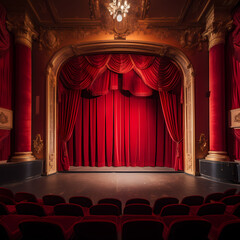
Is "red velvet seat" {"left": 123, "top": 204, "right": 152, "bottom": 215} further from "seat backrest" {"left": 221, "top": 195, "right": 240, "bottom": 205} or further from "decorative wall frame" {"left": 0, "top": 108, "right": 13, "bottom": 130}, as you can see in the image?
"decorative wall frame" {"left": 0, "top": 108, "right": 13, "bottom": 130}

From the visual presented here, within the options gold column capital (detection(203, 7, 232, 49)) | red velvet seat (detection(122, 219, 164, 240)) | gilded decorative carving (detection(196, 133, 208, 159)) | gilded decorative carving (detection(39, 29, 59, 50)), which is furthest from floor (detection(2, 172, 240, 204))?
gilded decorative carving (detection(39, 29, 59, 50))

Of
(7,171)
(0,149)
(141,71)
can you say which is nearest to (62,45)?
(141,71)

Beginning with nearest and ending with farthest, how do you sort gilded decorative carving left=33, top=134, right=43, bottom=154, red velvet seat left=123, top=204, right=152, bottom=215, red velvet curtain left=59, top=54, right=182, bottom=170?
1. red velvet seat left=123, top=204, right=152, bottom=215
2. gilded decorative carving left=33, top=134, right=43, bottom=154
3. red velvet curtain left=59, top=54, right=182, bottom=170

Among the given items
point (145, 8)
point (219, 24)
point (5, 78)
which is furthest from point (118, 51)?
point (5, 78)

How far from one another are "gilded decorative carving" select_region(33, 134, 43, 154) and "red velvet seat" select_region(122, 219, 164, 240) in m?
4.67

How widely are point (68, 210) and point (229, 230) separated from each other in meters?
1.34

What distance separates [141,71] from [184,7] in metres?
2.15

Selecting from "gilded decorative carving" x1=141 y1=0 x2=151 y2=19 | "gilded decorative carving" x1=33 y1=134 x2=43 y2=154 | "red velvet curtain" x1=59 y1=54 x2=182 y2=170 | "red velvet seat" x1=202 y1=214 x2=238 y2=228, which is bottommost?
"red velvet seat" x1=202 y1=214 x2=238 y2=228

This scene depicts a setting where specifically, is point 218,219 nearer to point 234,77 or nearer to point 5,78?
point 234,77

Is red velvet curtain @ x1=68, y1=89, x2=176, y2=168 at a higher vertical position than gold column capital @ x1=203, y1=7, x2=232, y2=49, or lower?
lower

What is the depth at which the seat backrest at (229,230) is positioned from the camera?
1136 millimetres

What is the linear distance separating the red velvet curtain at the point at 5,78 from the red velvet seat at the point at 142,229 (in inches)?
174

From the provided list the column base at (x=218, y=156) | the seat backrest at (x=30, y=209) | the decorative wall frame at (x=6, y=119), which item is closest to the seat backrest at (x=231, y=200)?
the seat backrest at (x=30, y=209)

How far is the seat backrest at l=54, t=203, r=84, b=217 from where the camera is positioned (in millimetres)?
1694
